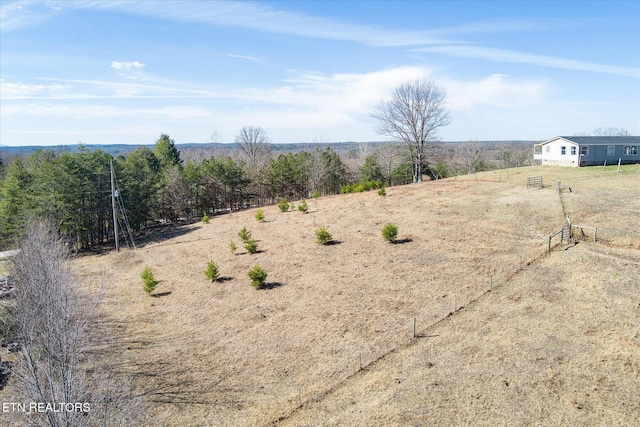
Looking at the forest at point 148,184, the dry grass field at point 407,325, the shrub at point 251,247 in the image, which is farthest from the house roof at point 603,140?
the shrub at point 251,247

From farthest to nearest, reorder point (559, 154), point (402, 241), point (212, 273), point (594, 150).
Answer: point (559, 154) → point (594, 150) → point (402, 241) → point (212, 273)

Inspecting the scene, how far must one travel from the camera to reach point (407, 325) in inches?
579

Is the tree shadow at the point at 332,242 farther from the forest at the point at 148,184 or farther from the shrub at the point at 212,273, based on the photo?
the forest at the point at 148,184

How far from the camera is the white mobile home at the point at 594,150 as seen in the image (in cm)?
3991

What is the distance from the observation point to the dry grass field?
1055cm

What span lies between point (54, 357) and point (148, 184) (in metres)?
34.6

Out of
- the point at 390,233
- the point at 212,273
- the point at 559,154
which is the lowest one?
the point at 212,273

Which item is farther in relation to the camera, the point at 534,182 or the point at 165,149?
the point at 165,149

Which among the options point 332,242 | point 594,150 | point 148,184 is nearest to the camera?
point 332,242

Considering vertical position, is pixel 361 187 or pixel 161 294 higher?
pixel 361 187

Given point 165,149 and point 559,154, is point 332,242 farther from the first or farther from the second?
point 165,149

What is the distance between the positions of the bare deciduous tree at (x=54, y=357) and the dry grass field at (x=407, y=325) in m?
1.36

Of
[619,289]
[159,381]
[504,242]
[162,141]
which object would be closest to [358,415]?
[159,381]

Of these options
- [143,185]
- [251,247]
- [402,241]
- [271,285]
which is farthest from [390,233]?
[143,185]
